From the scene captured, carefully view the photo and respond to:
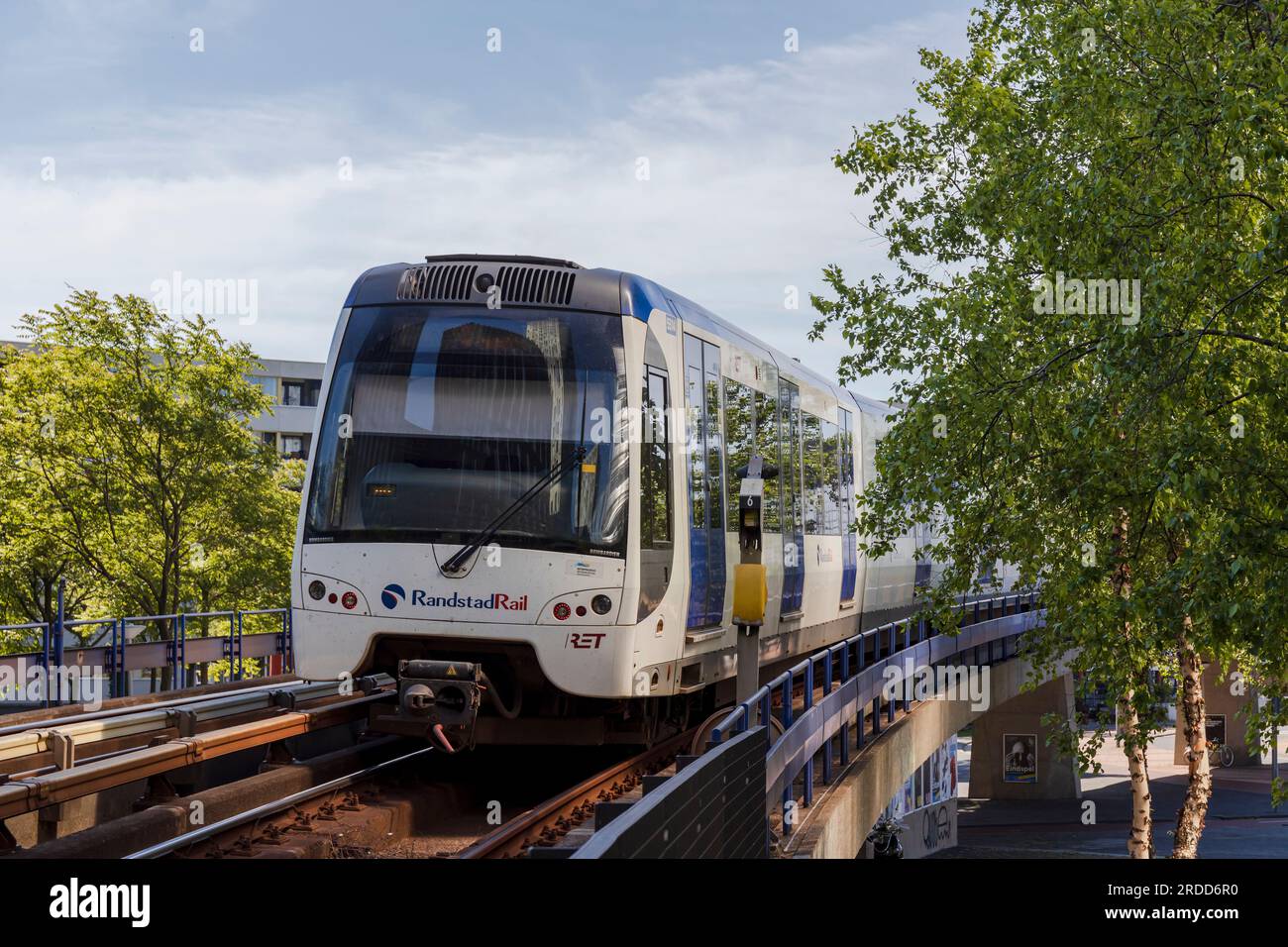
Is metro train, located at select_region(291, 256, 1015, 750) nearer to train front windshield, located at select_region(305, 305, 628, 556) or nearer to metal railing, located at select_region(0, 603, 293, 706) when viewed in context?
train front windshield, located at select_region(305, 305, 628, 556)

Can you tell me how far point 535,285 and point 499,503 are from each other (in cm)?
174

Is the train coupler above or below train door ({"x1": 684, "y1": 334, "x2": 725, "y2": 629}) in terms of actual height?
below

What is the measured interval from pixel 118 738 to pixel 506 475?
334 centimetres

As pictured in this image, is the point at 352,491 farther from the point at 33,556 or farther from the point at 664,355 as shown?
the point at 33,556

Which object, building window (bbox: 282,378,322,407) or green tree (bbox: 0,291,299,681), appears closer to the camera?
green tree (bbox: 0,291,299,681)

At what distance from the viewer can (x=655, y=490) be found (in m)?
11.5

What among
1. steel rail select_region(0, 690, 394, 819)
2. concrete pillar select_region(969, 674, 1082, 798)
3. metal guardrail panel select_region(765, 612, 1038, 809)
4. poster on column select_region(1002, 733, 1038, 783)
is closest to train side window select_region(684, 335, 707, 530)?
metal guardrail panel select_region(765, 612, 1038, 809)

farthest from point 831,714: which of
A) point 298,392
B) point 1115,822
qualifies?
point 298,392

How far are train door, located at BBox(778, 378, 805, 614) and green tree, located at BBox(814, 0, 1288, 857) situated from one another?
191cm

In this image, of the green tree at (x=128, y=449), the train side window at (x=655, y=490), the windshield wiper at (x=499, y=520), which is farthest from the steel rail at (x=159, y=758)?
the green tree at (x=128, y=449)

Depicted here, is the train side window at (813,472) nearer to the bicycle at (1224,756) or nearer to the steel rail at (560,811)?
the steel rail at (560,811)

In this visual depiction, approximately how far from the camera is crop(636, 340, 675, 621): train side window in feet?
36.7

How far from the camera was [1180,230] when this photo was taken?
1448 cm

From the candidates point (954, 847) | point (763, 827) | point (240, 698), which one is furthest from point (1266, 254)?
point (954, 847)
